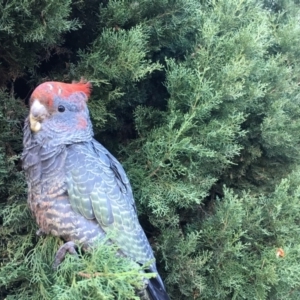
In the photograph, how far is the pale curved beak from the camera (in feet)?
4.30

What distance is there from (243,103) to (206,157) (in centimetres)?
33

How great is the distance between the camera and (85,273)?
3.63ft

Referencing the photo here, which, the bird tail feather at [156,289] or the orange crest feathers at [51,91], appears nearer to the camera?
the orange crest feathers at [51,91]

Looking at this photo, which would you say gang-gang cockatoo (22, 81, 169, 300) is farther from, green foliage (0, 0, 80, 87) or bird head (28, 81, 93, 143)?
green foliage (0, 0, 80, 87)

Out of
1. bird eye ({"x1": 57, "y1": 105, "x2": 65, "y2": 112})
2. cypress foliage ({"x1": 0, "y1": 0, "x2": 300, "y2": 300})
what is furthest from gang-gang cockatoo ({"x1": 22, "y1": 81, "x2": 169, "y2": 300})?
cypress foliage ({"x1": 0, "y1": 0, "x2": 300, "y2": 300})

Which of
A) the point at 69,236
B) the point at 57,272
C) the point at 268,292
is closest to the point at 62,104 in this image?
the point at 69,236

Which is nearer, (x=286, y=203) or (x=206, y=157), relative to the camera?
(x=206, y=157)

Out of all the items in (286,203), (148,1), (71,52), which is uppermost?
(148,1)

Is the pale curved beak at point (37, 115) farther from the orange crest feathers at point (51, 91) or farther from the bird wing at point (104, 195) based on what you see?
the bird wing at point (104, 195)

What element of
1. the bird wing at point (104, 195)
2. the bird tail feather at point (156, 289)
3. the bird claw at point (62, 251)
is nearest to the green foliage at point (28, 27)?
the bird wing at point (104, 195)

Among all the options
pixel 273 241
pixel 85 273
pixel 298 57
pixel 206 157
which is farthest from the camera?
pixel 298 57

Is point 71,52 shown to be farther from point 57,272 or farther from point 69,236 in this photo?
point 57,272

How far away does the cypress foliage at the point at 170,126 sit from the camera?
1.42 meters

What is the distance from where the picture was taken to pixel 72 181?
4.38 feet
